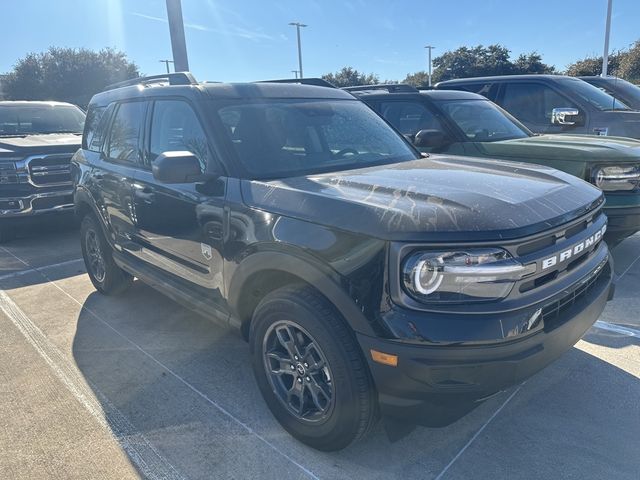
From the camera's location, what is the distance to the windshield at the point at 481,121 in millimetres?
5742

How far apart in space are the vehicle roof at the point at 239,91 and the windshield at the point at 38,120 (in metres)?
4.84

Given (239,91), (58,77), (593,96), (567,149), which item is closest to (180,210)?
(239,91)

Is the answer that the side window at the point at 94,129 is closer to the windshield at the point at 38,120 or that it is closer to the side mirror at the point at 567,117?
the windshield at the point at 38,120

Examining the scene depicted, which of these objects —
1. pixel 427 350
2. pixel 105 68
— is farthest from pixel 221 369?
pixel 105 68

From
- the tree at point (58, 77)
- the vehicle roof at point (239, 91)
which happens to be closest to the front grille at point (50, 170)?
the vehicle roof at point (239, 91)

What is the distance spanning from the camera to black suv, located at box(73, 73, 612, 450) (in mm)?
1999

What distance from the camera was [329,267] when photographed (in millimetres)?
2203

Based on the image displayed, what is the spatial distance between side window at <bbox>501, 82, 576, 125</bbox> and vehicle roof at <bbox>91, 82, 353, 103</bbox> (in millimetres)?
4414

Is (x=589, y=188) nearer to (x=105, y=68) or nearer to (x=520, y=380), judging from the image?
A: (x=520, y=380)

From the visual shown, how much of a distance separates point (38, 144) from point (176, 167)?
5.17 m

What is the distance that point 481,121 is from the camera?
19.4ft

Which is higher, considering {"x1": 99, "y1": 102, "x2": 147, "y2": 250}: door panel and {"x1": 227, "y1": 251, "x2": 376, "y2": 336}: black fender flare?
{"x1": 99, "y1": 102, "x2": 147, "y2": 250}: door panel

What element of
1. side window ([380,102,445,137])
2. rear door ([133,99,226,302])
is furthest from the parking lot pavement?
side window ([380,102,445,137])

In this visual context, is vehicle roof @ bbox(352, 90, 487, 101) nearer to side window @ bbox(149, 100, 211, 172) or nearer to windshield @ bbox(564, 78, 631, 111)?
windshield @ bbox(564, 78, 631, 111)
